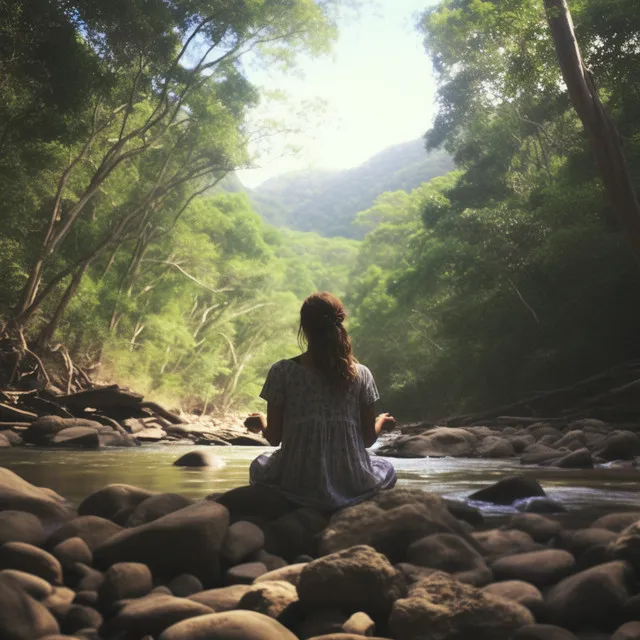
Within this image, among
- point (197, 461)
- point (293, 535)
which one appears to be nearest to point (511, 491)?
point (293, 535)

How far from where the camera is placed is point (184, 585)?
2312 millimetres

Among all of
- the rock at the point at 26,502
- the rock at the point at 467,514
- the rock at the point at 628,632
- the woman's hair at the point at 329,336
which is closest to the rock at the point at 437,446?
the rock at the point at 467,514

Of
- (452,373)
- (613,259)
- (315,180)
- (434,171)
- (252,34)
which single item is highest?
(315,180)

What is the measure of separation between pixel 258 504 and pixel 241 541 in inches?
20.7

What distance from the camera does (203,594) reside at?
2.11 m

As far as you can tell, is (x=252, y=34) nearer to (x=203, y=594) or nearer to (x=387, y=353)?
(x=387, y=353)

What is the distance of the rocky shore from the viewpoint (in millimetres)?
1823

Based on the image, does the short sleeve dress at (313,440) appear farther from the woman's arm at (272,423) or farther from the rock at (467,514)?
the rock at (467,514)

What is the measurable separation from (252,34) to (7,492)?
16410mm

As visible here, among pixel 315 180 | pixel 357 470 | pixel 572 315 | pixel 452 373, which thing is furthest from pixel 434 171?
pixel 357 470

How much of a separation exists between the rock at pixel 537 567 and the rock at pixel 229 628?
0.92 metres

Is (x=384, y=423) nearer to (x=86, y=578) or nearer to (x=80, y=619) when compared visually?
(x=86, y=578)

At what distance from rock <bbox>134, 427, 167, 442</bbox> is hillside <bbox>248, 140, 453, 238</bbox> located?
7805cm

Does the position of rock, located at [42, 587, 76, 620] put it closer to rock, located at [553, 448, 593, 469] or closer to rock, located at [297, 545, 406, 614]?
rock, located at [297, 545, 406, 614]
